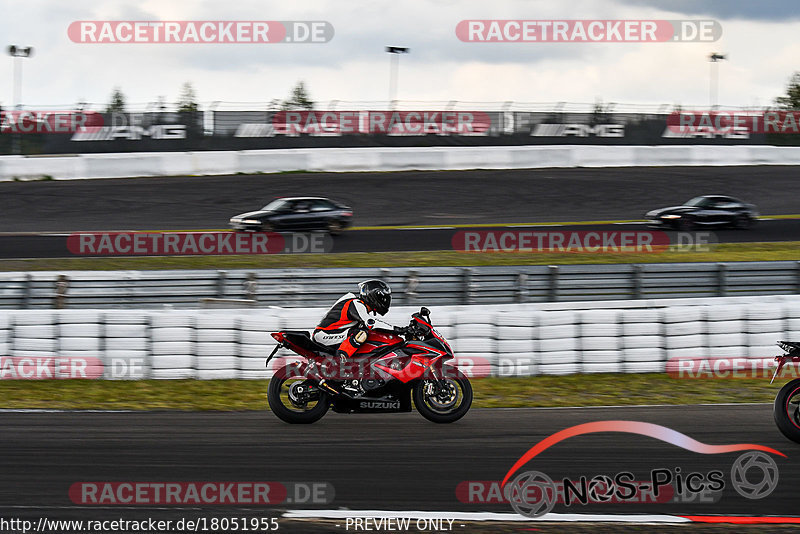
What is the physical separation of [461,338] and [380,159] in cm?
1827

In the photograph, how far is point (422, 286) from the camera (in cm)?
1187

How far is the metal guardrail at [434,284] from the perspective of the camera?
12.1 meters

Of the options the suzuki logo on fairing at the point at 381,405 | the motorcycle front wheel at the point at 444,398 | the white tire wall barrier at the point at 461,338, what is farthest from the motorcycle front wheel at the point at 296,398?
the white tire wall barrier at the point at 461,338

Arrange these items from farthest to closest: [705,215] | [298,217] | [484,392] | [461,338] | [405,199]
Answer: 1. [405,199]
2. [705,215]
3. [298,217]
4. [461,338]
5. [484,392]

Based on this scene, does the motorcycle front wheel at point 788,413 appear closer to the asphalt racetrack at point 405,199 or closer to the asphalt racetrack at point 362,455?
the asphalt racetrack at point 362,455

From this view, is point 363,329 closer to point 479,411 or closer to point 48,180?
point 479,411

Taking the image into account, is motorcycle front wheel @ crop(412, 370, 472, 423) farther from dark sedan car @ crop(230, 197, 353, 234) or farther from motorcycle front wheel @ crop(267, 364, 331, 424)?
dark sedan car @ crop(230, 197, 353, 234)

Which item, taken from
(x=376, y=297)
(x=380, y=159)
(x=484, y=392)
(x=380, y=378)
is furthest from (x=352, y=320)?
(x=380, y=159)

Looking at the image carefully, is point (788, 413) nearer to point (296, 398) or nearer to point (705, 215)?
point (296, 398)

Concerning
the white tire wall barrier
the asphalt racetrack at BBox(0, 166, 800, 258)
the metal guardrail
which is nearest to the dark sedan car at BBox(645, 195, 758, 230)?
the asphalt racetrack at BBox(0, 166, 800, 258)

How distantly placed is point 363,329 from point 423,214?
1516 centimetres

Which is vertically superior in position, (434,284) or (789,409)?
(434,284)

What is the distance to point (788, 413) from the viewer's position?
656 cm

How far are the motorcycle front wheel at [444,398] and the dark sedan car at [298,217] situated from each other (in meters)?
12.5
